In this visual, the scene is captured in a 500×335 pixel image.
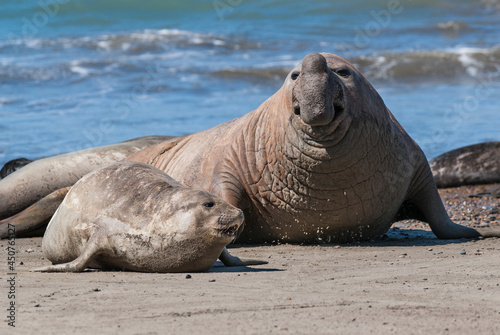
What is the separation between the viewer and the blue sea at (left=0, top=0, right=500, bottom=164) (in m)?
14.5

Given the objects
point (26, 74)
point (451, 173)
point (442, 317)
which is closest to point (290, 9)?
point (26, 74)

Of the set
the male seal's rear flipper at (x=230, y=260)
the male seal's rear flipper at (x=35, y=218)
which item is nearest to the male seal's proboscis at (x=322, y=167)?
the male seal's rear flipper at (x=230, y=260)

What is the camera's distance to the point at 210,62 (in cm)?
2250

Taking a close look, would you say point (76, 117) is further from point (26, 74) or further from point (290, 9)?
point (290, 9)

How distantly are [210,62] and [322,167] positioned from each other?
1642 centimetres

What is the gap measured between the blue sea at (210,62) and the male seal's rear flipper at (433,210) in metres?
5.39

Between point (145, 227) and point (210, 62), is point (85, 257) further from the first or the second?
point (210, 62)

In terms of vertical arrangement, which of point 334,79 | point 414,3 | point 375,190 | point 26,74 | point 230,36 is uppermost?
point 414,3

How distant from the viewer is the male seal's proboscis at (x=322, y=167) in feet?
20.4

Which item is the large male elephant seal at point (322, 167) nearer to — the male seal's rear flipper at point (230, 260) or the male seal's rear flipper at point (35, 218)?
the male seal's rear flipper at point (230, 260)

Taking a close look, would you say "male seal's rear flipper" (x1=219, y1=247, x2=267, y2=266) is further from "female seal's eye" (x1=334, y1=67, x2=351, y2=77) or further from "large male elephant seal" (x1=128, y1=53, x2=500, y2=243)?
"female seal's eye" (x1=334, y1=67, x2=351, y2=77)

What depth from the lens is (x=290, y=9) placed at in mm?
31766

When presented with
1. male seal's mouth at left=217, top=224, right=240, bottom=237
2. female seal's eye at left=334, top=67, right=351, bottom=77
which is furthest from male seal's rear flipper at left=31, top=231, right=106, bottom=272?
female seal's eye at left=334, top=67, right=351, bottom=77

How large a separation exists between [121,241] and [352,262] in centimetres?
168
